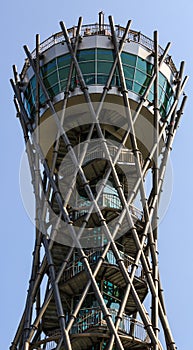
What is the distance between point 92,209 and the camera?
1729 inches

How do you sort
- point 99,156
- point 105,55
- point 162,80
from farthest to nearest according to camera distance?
point 162,80 → point 105,55 → point 99,156

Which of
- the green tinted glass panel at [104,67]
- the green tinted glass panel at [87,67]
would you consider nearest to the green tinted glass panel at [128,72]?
the green tinted glass panel at [104,67]

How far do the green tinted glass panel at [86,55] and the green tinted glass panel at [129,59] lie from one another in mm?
1380

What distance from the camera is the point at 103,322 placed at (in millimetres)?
41750

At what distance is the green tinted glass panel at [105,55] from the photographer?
1884 inches

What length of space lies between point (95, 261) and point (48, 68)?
9953 millimetres

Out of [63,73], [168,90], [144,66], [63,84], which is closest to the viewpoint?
[63,84]

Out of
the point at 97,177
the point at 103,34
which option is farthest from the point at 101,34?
the point at 97,177

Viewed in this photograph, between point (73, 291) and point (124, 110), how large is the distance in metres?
8.30

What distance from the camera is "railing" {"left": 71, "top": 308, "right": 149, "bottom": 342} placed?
1652 inches

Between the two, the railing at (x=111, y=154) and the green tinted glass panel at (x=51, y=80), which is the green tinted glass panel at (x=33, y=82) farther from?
the railing at (x=111, y=154)

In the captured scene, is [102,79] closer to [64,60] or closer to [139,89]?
[139,89]

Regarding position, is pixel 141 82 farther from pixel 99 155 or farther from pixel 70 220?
pixel 70 220

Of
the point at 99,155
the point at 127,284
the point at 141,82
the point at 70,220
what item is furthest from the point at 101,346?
the point at 141,82
